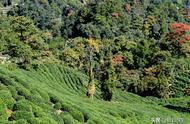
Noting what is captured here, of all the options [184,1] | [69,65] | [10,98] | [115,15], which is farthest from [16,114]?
[184,1]

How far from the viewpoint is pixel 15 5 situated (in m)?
180

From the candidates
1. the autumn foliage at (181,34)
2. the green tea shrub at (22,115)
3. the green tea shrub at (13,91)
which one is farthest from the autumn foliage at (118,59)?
the green tea shrub at (22,115)

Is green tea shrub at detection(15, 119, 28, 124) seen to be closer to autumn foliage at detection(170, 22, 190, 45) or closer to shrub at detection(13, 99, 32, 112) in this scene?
shrub at detection(13, 99, 32, 112)

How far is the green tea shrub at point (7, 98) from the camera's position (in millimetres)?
25337

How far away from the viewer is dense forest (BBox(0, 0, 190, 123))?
90.2m

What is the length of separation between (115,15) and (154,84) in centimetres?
5502

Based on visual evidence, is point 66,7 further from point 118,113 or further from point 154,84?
point 118,113

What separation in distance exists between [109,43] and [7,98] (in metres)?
99.0

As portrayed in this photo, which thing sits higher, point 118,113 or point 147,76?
point 118,113

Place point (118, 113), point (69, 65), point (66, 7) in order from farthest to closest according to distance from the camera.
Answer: point (66, 7) < point (69, 65) < point (118, 113)

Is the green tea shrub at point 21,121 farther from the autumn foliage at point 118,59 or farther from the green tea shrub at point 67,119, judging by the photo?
the autumn foliage at point 118,59

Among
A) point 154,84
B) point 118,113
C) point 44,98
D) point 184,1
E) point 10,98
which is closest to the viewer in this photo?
point 10,98

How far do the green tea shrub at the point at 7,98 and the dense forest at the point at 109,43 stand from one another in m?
36.9

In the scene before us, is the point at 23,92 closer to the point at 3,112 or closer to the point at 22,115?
the point at 22,115
